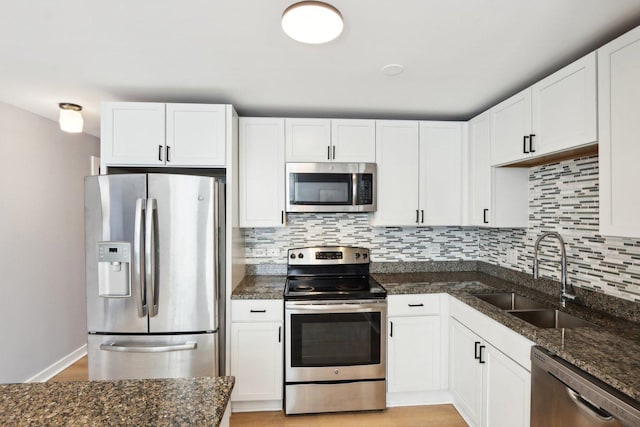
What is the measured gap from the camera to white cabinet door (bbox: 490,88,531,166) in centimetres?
192

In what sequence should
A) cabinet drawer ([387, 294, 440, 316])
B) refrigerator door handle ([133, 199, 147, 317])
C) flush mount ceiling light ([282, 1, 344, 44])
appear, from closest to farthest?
flush mount ceiling light ([282, 1, 344, 44]) → refrigerator door handle ([133, 199, 147, 317]) → cabinet drawer ([387, 294, 440, 316])

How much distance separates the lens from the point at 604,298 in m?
1.74

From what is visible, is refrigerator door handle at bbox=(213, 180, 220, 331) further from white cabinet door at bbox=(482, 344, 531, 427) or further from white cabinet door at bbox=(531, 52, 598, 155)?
white cabinet door at bbox=(531, 52, 598, 155)

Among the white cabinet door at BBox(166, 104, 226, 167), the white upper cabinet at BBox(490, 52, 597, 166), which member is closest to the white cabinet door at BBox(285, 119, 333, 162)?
the white cabinet door at BBox(166, 104, 226, 167)

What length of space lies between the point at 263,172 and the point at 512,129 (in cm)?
185

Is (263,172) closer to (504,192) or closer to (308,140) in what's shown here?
(308,140)

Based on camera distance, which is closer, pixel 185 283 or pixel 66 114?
pixel 185 283

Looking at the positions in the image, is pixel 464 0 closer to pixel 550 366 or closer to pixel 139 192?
pixel 550 366

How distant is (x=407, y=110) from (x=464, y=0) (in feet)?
4.35

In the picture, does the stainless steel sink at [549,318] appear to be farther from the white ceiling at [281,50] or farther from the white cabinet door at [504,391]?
the white ceiling at [281,50]

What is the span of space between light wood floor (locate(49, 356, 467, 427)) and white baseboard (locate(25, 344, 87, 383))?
1861 millimetres

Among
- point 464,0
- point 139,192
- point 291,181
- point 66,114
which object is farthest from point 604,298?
point 66,114

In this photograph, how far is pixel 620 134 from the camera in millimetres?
1340

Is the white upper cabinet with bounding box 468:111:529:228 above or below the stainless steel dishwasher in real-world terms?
above
